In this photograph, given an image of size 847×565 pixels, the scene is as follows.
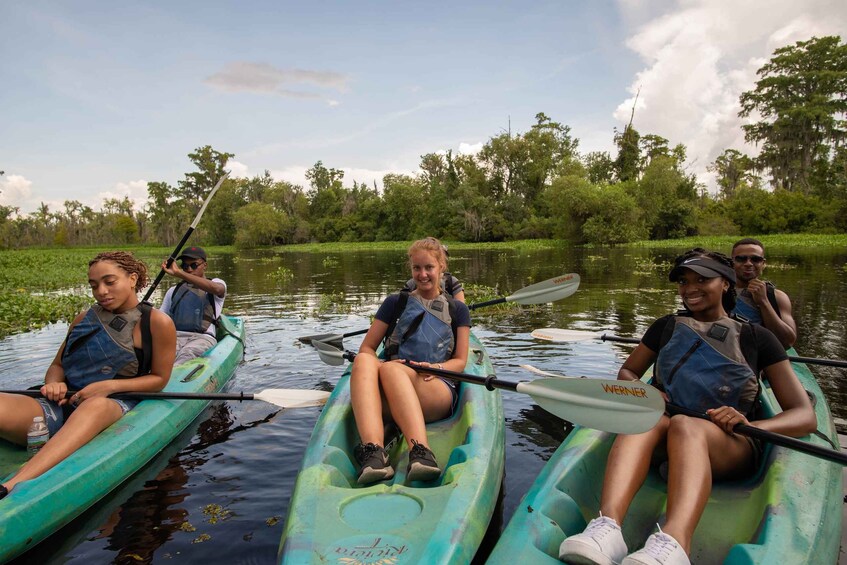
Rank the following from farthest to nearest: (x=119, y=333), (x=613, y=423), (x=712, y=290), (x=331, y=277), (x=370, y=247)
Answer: (x=370, y=247), (x=331, y=277), (x=119, y=333), (x=712, y=290), (x=613, y=423)

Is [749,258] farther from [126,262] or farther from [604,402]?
[126,262]

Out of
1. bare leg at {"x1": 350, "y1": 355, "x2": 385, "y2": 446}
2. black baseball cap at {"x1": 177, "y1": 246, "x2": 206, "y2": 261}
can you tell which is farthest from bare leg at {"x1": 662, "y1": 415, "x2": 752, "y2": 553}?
black baseball cap at {"x1": 177, "y1": 246, "x2": 206, "y2": 261}

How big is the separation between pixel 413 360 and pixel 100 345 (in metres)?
2.00

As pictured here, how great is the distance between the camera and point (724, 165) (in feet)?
170

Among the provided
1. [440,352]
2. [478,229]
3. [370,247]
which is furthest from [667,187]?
[440,352]

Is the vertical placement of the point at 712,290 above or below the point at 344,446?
above

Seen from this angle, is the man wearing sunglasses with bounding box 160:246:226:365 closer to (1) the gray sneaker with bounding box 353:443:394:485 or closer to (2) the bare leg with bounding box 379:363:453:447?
(2) the bare leg with bounding box 379:363:453:447

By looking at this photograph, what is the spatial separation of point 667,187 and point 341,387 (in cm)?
3644

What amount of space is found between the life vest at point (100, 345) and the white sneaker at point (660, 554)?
3066 mm

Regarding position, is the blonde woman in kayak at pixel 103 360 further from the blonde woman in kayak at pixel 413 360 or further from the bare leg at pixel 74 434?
the blonde woman in kayak at pixel 413 360

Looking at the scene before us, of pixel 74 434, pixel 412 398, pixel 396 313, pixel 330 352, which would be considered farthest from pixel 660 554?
pixel 330 352

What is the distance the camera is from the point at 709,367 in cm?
277

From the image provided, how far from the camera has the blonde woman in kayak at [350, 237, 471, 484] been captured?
10.00 feet

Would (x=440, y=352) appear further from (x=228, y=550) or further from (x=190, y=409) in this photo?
(x=190, y=409)
